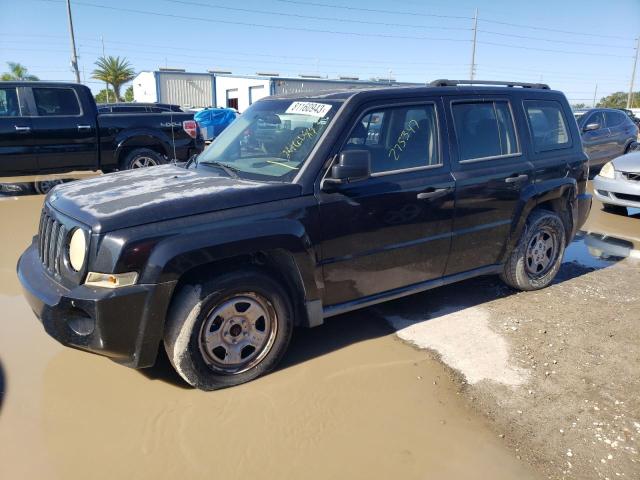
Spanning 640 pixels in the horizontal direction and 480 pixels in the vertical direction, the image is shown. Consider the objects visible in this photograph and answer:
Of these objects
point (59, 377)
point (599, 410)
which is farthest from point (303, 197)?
point (599, 410)

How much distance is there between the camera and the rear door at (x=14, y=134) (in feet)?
27.7

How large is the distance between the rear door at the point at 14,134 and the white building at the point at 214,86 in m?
28.7

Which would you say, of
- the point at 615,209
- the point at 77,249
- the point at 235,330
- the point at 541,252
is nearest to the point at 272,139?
the point at 235,330

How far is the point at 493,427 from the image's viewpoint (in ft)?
9.46

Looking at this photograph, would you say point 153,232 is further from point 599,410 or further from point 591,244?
point 591,244

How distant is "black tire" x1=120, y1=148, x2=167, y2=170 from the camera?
9359 mm

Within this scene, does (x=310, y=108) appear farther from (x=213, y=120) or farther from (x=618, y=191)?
(x=213, y=120)

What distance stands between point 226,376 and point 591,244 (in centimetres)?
565

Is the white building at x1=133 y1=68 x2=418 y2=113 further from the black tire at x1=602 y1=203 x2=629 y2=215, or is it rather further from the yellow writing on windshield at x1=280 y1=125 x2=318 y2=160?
the yellow writing on windshield at x1=280 y1=125 x2=318 y2=160

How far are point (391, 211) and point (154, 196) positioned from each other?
5.38 feet

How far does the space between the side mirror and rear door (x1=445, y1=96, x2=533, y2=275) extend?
3.42ft

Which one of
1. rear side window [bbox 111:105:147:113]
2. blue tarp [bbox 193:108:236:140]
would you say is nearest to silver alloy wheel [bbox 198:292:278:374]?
rear side window [bbox 111:105:147:113]

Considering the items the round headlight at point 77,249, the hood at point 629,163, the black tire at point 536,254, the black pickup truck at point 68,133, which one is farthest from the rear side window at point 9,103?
the hood at point 629,163

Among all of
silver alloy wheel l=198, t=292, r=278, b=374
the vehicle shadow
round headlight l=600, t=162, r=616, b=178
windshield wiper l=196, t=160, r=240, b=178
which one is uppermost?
windshield wiper l=196, t=160, r=240, b=178
